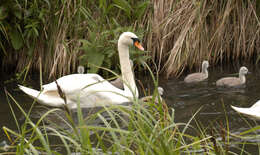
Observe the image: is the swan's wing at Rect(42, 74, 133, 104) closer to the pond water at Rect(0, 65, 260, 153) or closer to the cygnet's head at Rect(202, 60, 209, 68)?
the pond water at Rect(0, 65, 260, 153)

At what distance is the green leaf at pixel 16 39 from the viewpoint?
8.38 meters

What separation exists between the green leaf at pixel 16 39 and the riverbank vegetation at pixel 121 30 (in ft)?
0.06

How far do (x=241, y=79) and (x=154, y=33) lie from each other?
192 cm

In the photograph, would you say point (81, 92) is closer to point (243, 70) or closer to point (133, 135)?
point (243, 70)

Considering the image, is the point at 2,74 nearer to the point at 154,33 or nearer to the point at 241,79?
the point at 154,33

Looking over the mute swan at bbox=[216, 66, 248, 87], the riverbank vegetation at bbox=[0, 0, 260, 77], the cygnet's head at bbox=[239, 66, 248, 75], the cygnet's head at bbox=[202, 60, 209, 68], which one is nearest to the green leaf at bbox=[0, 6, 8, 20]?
the riverbank vegetation at bbox=[0, 0, 260, 77]

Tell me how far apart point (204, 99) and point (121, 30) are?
6.98 feet

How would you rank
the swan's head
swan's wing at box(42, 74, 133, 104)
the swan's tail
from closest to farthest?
1. swan's wing at box(42, 74, 133, 104)
2. the swan's tail
3. the swan's head

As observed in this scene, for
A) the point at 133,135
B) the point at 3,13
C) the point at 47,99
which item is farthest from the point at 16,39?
the point at 133,135

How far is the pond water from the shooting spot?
5.84m

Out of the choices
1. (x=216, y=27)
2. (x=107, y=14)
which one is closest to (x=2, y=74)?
(x=107, y=14)

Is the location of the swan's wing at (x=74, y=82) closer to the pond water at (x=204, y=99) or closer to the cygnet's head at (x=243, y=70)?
the pond water at (x=204, y=99)

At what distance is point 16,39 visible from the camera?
331 inches

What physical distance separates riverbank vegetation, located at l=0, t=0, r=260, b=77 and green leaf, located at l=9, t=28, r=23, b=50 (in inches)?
0.7
